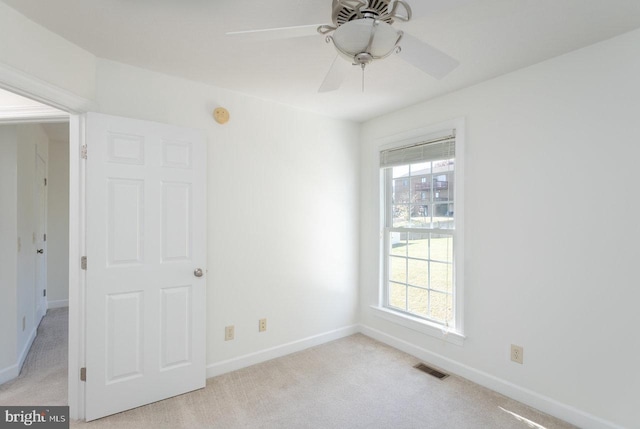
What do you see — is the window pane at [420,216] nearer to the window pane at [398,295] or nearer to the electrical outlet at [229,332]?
the window pane at [398,295]

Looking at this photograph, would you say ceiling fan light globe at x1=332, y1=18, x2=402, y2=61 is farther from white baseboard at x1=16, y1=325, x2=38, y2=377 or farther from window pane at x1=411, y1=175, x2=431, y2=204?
white baseboard at x1=16, y1=325, x2=38, y2=377

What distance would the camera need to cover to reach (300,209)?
3121mm

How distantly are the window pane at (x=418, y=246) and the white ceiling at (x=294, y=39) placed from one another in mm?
1357

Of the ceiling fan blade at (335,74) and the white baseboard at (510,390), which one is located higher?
the ceiling fan blade at (335,74)

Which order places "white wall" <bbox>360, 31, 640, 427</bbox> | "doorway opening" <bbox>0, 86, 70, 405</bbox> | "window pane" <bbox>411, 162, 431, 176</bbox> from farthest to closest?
"window pane" <bbox>411, 162, 431, 176</bbox>, "doorway opening" <bbox>0, 86, 70, 405</bbox>, "white wall" <bbox>360, 31, 640, 427</bbox>

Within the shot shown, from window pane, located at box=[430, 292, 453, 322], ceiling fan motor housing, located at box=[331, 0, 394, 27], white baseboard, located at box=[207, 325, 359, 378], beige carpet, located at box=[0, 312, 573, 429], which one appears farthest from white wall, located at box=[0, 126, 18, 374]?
window pane, located at box=[430, 292, 453, 322]

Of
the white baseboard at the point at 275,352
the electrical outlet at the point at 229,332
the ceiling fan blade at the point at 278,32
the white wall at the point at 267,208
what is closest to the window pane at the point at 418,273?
the white wall at the point at 267,208

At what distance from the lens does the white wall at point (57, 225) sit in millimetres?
4473

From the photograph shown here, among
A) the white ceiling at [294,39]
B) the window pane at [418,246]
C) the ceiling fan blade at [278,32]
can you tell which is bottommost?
the window pane at [418,246]

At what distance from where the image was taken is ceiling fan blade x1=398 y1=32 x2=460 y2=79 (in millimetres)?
1315

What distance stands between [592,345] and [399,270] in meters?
1.58

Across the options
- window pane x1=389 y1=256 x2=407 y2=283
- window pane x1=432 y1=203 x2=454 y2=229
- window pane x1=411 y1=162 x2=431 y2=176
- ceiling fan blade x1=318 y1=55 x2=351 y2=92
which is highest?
→ ceiling fan blade x1=318 y1=55 x2=351 y2=92

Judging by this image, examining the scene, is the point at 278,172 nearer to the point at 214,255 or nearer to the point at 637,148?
the point at 214,255

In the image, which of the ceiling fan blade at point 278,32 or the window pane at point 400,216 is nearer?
the ceiling fan blade at point 278,32
